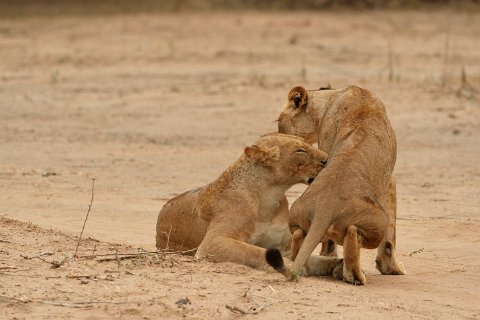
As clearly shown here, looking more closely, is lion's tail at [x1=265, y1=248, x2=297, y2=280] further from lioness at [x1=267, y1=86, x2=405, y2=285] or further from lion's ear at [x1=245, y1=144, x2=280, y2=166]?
lion's ear at [x1=245, y1=144, x2=280, y2=166]

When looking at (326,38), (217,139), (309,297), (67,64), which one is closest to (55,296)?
(309,297)

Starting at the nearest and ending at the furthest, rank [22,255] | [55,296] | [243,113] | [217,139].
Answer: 1. [55,296]
2. [22,255]
3. [217,139]
4. [243,113]

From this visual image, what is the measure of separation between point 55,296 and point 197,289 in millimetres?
765

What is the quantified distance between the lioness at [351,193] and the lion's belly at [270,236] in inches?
9.9

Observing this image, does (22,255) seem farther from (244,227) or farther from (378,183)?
(378,183)

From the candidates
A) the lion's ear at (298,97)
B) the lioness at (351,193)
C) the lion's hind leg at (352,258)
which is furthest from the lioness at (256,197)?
the lion's ear at (298,97)

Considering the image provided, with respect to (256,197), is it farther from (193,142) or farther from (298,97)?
(193,142)

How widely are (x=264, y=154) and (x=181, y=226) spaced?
0.72 metres

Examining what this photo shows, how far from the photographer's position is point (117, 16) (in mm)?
22594

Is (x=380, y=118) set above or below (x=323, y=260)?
above

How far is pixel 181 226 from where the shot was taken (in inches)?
342

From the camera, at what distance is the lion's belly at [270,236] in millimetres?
8336

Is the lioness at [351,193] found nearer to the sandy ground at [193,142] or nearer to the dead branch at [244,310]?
the sandy ground at [193,142]

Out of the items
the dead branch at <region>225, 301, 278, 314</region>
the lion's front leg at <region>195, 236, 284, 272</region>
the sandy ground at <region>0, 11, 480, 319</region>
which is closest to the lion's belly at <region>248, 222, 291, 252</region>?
the lion's front leg at <region>195, 236, 284, 272</region>
